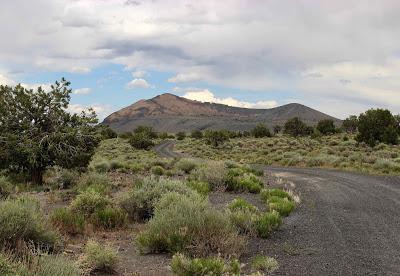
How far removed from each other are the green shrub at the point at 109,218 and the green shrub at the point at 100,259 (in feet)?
11.0

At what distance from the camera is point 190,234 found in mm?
8312

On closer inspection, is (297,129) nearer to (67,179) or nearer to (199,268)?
(67,179)

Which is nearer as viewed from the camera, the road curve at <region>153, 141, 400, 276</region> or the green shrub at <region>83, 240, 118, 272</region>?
the green shrub at <region>83, 240, 118, 272</region>

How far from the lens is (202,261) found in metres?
6.77

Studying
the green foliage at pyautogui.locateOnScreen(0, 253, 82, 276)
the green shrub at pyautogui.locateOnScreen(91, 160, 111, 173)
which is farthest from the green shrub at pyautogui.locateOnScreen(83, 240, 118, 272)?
the green shrub at pyautogui.locateOnScreen(91, 160, 111, 173)

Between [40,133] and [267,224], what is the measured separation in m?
13.0

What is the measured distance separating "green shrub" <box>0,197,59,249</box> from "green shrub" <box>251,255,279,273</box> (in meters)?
3.73

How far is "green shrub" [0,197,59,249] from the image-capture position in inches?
286

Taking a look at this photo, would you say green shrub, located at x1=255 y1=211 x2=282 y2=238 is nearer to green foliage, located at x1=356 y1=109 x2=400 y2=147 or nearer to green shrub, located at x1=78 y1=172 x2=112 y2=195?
green shrub, located at x1=78 y1=172 x2=112 y2=195

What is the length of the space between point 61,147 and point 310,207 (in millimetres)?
11476

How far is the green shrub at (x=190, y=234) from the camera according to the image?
Result: 26.6 ft

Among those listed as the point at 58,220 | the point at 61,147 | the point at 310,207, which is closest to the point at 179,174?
the point at 61,147

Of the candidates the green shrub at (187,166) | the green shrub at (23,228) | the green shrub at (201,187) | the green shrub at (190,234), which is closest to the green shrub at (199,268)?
the green shrub at (190,234)

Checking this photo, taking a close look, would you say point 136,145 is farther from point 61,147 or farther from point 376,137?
point 61,147
